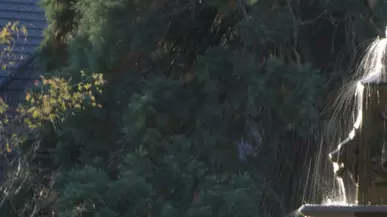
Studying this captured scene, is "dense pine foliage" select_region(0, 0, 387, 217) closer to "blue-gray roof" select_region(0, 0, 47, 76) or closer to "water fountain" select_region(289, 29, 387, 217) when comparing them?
"blue-gray roof" select_region(0, 0, 47, 76)

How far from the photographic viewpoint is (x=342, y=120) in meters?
8.74

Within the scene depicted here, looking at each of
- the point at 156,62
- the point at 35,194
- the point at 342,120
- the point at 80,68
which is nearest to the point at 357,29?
the point at 342,120

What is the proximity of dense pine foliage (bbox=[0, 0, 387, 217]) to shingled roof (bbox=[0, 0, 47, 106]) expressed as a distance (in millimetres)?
2857

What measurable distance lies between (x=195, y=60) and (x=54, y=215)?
2175mm

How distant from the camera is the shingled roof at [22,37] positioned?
1268cm

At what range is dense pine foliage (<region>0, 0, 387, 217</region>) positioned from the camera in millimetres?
8656

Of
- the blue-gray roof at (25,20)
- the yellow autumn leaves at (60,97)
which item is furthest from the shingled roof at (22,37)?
the yellow autumn leaves at (60,97)

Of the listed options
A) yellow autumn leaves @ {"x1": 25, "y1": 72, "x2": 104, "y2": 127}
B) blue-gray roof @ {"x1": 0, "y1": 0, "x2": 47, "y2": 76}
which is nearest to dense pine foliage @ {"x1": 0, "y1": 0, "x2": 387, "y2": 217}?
yellow autumn leaves @ {"x1": 25, "y1": 72, "x2": 104, "y2": 127}

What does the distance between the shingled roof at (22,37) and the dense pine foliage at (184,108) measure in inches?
112

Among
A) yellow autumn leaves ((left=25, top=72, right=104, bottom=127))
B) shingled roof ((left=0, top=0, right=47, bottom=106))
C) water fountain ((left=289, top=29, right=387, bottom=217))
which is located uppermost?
shingled roof ((left=0, top=0, right=47, bottom=106))

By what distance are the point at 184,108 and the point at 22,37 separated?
453 cm

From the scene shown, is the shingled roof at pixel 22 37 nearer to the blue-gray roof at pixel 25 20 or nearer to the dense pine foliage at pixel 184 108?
the blue-gray roof at pixel 25 20

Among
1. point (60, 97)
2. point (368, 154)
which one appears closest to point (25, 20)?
point (60, 97)

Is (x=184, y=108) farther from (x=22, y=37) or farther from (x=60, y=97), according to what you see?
(x=22, y=37)
